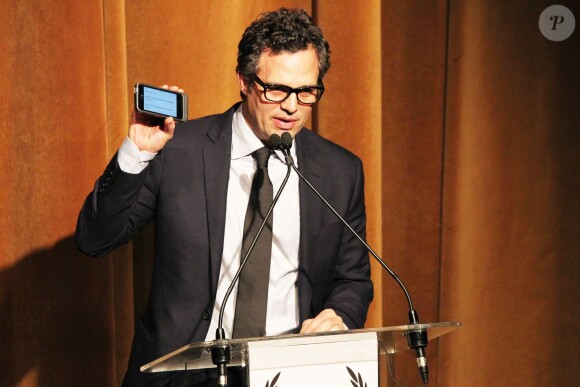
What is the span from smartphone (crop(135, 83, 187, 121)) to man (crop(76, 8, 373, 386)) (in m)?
0.08

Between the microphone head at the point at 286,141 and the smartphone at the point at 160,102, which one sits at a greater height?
→ the smartphone at the point at 160,102

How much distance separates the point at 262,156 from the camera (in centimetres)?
229

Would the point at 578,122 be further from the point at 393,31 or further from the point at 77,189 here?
the point at 77,189

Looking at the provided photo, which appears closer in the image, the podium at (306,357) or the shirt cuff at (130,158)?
the podium at (306,357)

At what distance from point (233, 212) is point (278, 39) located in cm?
45

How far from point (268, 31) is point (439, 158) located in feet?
Answer: 3.52

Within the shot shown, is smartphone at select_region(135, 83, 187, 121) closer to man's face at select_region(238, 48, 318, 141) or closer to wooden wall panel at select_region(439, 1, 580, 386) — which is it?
man's face at select_region(238, 48, 318, 141)

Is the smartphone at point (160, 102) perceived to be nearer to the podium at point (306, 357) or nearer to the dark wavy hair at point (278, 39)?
the dark wavy hair at point (278, 39)

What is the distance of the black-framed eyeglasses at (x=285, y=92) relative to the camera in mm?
2219

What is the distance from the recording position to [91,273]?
8.75 feet

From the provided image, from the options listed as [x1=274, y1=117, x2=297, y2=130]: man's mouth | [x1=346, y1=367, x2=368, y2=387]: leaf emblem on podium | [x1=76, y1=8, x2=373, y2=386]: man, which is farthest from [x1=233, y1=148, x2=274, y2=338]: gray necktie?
[x1=346, y1=367, x2=368, y2=387]: leaf emblem on podium

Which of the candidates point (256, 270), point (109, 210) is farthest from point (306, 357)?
point (109, 210)

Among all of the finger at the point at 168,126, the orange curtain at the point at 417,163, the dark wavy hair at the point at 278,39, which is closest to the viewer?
the finger at the point at 168,126

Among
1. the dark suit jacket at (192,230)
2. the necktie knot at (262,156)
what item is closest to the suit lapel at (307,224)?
the dark suit jacket at (192,230)
